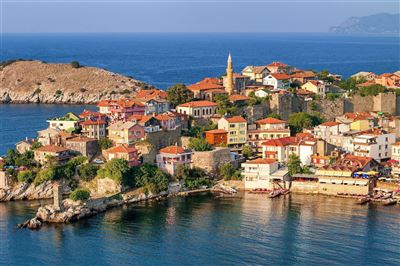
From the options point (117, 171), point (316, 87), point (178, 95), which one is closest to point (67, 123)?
point (178, 95)

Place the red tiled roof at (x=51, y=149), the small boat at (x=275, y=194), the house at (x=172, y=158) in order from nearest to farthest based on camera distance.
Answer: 1. the small boat at (x=275, y=194)
2. the house at (x=172, y=158)
3. the red tiled roof at (x=51, y=149)

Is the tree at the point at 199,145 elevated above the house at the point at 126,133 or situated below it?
below

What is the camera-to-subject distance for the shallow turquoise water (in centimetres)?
2472

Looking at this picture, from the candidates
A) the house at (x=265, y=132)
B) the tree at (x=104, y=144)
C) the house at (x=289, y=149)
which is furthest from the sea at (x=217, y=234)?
the house at (x=265, y=132)

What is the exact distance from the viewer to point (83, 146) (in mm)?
34500

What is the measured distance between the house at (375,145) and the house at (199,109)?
7.81m

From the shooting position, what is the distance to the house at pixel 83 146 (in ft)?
113

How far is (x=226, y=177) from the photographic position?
33906 mm

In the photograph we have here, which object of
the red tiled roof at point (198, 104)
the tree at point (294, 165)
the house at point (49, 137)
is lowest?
the tree at point (294, 165)

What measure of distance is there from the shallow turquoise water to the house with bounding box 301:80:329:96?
14.0 m

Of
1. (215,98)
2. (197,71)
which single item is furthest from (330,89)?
(197,71)

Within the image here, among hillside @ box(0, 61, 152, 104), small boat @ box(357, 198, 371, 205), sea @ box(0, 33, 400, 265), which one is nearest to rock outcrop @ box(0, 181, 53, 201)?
sea @ box(0, 33, 400, 265)

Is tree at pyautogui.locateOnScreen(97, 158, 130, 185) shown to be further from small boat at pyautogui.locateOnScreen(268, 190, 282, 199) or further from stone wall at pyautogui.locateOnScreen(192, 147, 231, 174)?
small boat at pyautogui.locateOnScreen(268, 190, 282, 199)

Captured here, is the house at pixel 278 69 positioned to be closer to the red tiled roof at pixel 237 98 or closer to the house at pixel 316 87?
the house at pixel 316 87
